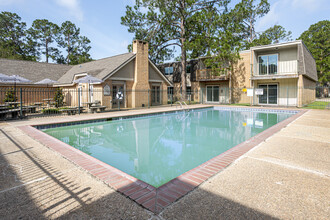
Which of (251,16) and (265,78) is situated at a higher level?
(251,16)

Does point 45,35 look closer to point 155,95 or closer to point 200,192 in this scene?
point 155,95

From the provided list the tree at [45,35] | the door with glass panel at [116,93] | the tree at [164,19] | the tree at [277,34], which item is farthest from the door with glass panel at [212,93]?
the tree at [45,35]

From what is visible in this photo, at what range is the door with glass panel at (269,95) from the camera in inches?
787

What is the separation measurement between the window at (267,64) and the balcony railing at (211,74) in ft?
11.9

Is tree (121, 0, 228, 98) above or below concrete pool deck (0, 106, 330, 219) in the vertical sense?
above

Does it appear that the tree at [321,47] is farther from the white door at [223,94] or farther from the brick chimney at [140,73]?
the brick chimney at [140,73]

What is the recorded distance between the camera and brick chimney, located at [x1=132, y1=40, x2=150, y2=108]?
18203 millimetres

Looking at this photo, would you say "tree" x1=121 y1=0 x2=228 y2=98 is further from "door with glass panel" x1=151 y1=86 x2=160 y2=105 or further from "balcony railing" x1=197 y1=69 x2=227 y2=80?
"door with glass panel" x1=151 y1=86 x2=160 y2=105

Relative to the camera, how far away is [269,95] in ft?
66.6

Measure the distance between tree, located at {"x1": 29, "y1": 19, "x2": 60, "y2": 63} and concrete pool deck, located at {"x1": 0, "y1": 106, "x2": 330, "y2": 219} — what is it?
154ft

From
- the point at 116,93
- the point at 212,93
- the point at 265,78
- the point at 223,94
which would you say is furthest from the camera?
the point at 212,93

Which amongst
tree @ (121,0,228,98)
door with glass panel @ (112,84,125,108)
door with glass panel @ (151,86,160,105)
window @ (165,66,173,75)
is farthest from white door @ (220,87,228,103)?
door with glass panel @ (112,84,125,108)

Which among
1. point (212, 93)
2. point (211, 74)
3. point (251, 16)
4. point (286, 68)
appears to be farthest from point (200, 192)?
point (251, 16)

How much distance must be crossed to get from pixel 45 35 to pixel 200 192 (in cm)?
5018
